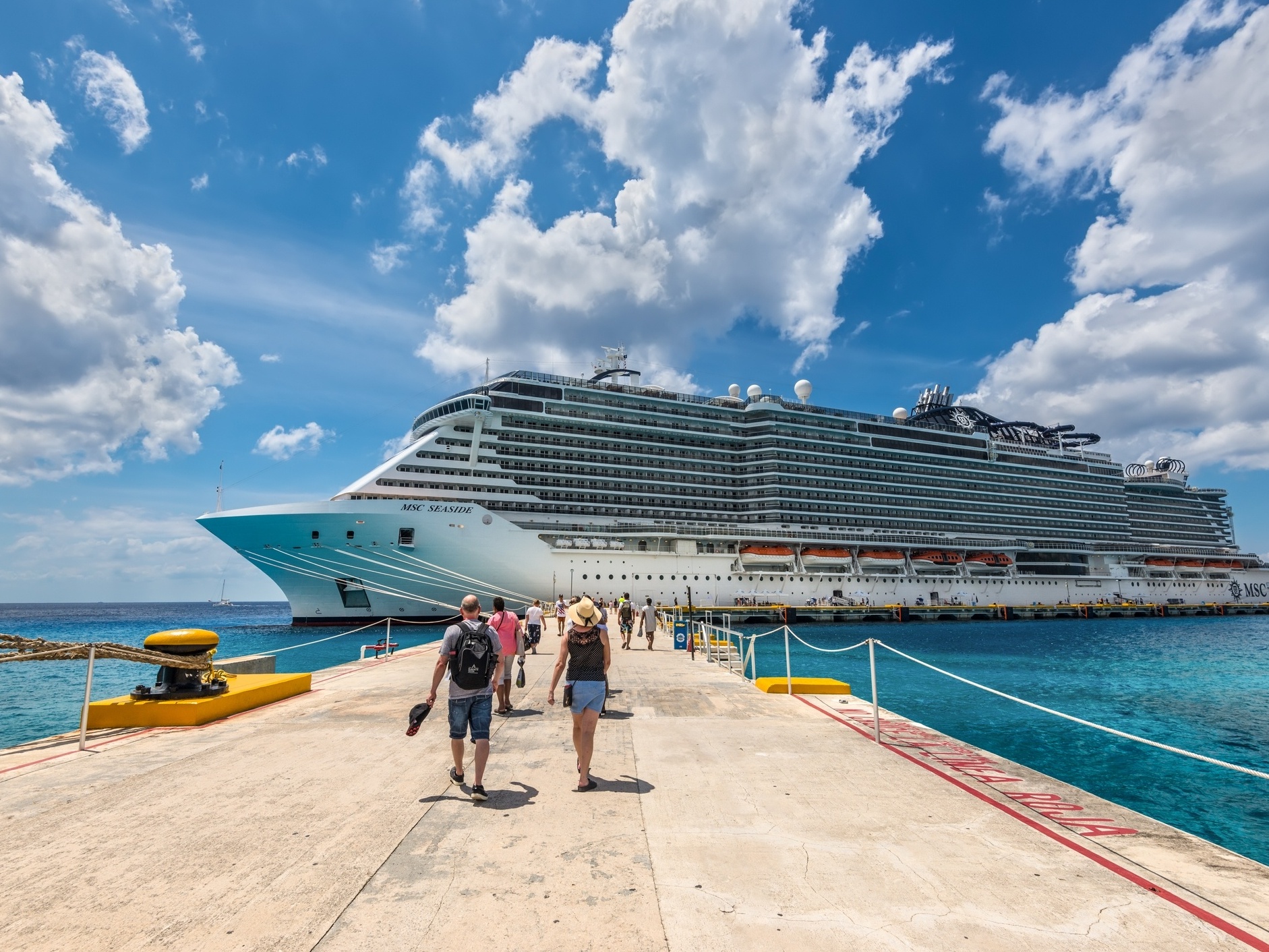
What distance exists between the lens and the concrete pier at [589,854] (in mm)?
2984

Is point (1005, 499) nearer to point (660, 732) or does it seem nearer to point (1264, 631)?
point (1264, 631)

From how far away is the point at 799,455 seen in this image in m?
57.8

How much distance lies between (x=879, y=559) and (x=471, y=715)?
183 feet

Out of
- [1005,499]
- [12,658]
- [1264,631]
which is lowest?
[1264,631]

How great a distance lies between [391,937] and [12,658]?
581cm

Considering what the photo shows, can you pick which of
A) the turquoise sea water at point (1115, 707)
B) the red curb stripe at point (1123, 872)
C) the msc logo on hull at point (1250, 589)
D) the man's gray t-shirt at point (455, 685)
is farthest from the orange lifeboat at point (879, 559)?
the msc logo on hull at point (1250, 589)

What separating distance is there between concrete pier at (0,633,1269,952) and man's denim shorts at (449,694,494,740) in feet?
1.79

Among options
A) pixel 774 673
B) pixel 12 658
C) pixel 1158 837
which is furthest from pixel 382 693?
pixel 774 673

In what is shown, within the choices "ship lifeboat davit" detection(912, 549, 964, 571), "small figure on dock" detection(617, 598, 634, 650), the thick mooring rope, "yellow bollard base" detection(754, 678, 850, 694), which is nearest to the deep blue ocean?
"yellow bollard base" detection(754, 678, 850, 694)

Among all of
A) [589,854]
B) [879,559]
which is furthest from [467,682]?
[879,559]

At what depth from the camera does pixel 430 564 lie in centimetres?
3612

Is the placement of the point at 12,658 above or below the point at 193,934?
above

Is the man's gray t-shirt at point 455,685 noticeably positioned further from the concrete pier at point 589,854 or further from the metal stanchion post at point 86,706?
the metal stanchion post at point 86,706

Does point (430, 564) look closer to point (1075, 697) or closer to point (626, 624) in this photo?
point (626, 624)
